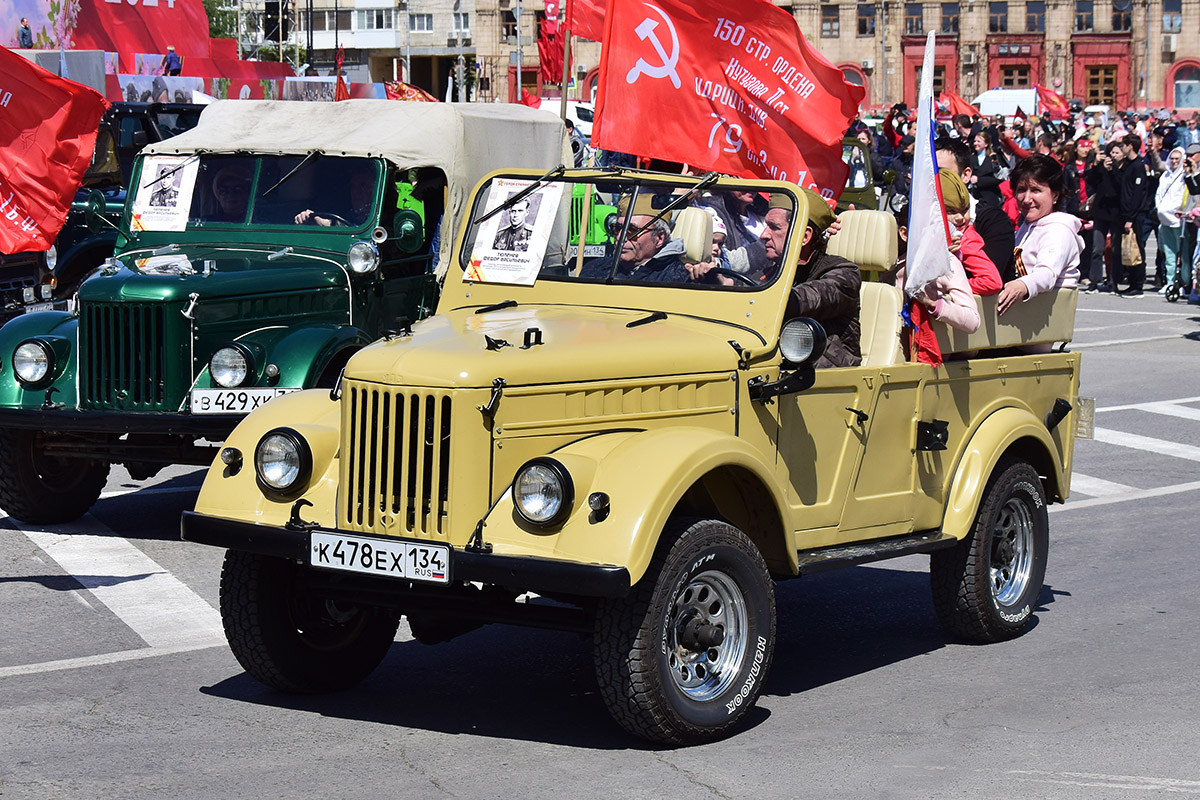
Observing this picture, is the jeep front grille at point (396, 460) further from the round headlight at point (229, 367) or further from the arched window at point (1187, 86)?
the arched window at point (1187, 86)

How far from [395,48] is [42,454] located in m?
96.9

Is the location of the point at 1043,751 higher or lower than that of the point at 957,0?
lower

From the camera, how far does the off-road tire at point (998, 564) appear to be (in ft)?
24.7

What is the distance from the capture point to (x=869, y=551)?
691 cm

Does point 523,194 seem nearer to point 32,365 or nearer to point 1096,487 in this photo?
point 32,365

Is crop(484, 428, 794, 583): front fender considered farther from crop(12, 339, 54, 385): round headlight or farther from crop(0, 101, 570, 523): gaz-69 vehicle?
crop(12, 339, 54, 385): round headlight

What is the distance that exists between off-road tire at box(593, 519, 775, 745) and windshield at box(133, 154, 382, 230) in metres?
5.69

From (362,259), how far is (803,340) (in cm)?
482

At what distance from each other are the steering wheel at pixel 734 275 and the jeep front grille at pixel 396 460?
1.61 metres

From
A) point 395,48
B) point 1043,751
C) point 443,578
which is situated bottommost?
point 1043,751

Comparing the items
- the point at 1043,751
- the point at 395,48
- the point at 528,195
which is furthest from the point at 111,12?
the point at 395,48

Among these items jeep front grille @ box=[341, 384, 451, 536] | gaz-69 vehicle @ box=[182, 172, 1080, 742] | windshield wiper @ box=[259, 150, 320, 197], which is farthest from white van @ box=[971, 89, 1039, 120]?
jeep front grille @ box=[341, 384, 451, 536]

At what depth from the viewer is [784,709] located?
257 inches

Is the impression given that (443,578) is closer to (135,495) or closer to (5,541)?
(5,541)
